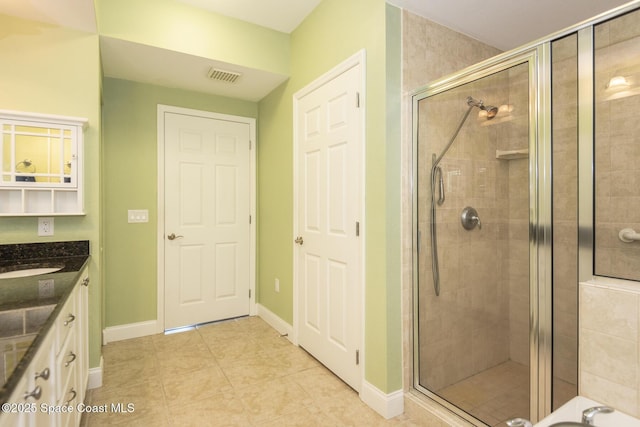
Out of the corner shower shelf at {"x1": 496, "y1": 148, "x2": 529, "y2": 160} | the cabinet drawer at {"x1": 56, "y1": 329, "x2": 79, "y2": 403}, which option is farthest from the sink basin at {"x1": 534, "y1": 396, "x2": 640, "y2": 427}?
the cabinet drawer at {"x1": 56, "y1": 329, "x2": 79, "y2": 403}

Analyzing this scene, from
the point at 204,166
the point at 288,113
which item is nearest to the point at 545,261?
the point at 288,113

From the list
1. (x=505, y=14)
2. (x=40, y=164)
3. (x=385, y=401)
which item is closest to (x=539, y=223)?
(x=385, y=401)

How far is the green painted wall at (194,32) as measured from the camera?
7.52 feet

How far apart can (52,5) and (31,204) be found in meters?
1.17

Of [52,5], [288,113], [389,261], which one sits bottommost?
[389,261]

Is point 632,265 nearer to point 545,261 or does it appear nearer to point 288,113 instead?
point 545,261

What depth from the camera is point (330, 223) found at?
2436 millimetres

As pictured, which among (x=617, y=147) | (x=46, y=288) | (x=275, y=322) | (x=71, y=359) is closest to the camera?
(x=46, y=288)

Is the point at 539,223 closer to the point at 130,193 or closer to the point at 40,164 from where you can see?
the point at 40,164

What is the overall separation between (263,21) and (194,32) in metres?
0.58

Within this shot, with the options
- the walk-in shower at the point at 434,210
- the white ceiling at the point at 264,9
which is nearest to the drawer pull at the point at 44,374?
the walk-in shower at the point at 434,210

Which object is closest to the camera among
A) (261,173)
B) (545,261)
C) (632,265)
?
(545,261)

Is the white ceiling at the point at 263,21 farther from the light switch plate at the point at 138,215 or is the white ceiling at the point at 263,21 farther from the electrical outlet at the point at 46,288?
the electrical outlet at the point at 46,288

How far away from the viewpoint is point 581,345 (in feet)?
4.20
